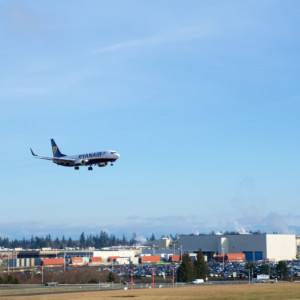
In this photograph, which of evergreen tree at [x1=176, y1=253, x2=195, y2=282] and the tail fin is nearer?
the tail fin

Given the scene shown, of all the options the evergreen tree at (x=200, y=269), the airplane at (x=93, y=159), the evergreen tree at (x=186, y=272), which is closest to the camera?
the airplane at (x=93, y=159)

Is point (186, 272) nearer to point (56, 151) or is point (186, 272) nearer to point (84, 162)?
point (84, 162)

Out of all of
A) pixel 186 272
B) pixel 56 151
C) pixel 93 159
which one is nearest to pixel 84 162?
pixel 93 159

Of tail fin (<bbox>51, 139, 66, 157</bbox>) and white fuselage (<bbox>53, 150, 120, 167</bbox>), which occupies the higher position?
tail fin (<bbox>51, 139, 66, 157</bbox>)

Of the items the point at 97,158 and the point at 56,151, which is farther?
the point at 56,151

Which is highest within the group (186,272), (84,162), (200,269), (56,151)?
(56,151)

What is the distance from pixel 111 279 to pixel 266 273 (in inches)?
2109

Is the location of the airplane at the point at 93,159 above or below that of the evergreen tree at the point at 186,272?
above

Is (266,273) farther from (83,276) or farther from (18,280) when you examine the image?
(18,280)

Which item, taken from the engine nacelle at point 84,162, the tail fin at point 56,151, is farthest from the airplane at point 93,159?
the tail fin at point 56,151

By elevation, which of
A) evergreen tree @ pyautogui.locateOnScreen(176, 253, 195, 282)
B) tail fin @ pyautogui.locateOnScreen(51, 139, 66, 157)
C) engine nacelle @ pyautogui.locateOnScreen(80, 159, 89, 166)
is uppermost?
tail fin @ pyautogui.locateOnScreen(51, 139, 66, 157)

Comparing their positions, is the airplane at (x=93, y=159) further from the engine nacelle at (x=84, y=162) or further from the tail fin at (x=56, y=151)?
the tail fin at (x=56, y=151)

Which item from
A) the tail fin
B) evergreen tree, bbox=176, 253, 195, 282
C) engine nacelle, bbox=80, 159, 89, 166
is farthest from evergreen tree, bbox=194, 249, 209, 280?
engine nacelle, bbox=80, 159, 89, 166

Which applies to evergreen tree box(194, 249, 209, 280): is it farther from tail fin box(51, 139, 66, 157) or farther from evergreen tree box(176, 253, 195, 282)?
tail fin box(51, 139, 66, 157)
